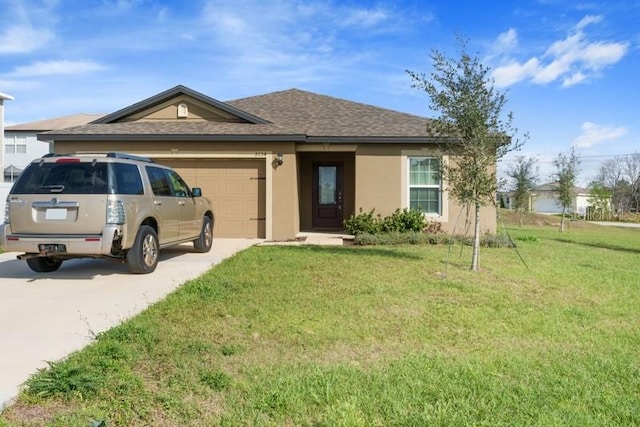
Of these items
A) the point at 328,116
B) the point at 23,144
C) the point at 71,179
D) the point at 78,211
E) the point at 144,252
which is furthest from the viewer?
the point at 23,144

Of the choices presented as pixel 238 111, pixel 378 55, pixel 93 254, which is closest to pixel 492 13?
pixel 378 55

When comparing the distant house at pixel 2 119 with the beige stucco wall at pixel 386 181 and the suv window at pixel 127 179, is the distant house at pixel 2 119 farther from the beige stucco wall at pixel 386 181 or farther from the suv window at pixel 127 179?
the suv window at pixel 127 179

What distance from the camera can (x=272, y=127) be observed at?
1312 centimetres

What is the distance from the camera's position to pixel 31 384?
10.8 feet

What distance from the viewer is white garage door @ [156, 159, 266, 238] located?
12961 mm

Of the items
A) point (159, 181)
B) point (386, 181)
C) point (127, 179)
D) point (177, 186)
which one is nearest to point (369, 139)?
point (386, 181)

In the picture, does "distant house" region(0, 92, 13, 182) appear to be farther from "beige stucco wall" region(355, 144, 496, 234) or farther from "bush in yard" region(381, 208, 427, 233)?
"bush in yard" region(381, 208, 427, 233)

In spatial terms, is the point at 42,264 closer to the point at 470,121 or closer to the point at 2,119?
the point at 470,121

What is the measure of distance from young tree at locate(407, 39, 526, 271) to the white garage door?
6.11 m

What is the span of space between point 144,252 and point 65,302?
5.76ft

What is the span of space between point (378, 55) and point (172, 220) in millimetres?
11401

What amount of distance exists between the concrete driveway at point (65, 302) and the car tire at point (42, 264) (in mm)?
135

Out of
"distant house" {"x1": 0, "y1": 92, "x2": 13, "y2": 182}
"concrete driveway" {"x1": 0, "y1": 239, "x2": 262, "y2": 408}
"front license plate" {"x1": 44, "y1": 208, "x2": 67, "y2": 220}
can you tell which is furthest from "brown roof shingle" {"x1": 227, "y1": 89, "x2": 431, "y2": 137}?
"distant house" {"x1": 0, "y1": 92, "x2": 13, "y2": 182}

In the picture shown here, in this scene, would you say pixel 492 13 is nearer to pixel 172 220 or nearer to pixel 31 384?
pixel 172 220
